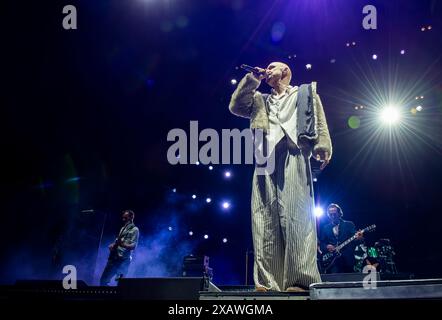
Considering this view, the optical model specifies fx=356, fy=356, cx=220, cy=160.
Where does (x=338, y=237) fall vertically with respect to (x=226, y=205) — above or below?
below

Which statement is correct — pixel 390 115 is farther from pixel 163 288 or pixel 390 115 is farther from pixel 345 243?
pixel 163 288

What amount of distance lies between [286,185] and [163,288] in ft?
4.05

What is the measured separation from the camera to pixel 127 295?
289cm

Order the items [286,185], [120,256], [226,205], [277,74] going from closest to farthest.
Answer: [286,185] → [277,74] → [120,256] → [226,205]

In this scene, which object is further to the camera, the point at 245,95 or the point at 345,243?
the point at 345,243

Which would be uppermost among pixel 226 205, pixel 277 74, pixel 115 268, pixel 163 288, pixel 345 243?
pixel 226 205

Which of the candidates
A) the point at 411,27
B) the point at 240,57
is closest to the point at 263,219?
the point at 240,57

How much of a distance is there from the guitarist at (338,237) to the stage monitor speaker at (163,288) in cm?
458

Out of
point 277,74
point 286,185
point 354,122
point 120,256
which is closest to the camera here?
point 286,185

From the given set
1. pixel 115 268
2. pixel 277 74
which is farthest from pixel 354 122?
pixel 277 74

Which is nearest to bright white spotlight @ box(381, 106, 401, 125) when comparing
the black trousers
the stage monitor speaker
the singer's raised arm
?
the black trousers

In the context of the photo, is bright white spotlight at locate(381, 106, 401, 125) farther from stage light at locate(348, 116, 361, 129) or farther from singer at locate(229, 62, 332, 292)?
singer at locate(229, 62, 332, 292)

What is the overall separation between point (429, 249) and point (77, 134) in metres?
8.38

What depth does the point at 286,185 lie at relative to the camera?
2.56 metres
